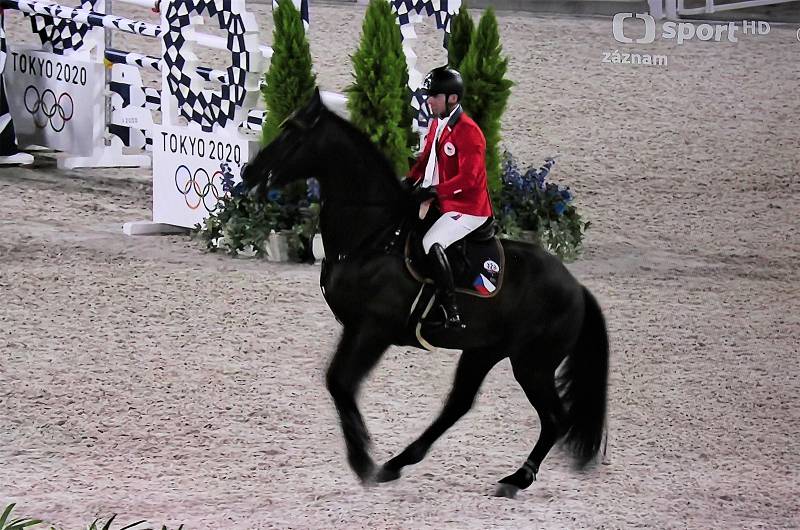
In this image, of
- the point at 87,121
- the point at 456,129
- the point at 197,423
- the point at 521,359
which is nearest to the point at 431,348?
the point at 521,359

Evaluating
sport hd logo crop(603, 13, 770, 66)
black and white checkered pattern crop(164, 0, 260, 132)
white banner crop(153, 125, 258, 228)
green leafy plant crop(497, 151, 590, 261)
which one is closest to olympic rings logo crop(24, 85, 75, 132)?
white banner crop(153, 125, 258, 228)

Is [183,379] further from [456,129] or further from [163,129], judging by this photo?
[163,129]

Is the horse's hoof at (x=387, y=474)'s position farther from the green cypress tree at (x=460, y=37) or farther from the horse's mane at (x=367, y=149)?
the green cypress tree at (x=460, y=37)

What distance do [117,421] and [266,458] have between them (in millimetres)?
701

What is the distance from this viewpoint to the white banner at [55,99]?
10.8m

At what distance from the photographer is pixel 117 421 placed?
→ 5.48 meters

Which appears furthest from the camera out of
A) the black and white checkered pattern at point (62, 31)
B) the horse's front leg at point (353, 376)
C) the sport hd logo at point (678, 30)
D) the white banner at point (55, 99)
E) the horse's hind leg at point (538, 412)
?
the sport hd logo at point (678, 30)

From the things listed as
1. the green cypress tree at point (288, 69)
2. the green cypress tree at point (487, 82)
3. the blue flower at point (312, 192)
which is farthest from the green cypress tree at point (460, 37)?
the blue flower at point (312, 192)

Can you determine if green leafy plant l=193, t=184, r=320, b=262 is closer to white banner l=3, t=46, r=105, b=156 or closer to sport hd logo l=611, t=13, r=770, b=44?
white banner l=3, t=46, r=105, b=156

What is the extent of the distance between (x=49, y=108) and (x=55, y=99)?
0.14m

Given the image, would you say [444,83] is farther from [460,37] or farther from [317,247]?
[317,247]

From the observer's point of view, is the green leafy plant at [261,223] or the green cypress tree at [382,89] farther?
the green leafy plant at [261,223]

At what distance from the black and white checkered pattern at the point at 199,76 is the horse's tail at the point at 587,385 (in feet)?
12.7

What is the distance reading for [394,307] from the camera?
457 centimetres
